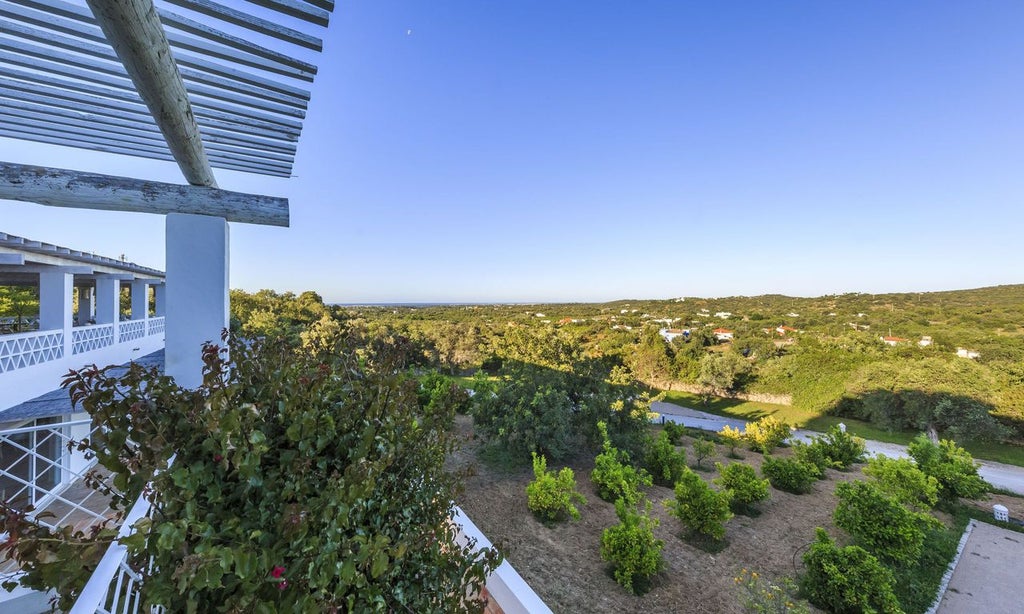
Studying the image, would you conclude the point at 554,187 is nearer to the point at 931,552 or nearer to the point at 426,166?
the point at 426,166

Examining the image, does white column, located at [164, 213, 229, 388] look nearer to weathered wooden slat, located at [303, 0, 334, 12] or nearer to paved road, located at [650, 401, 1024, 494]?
weathered wooden slat, located at [303, 0, 334, 12]

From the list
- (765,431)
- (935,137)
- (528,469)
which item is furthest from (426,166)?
(935,137)

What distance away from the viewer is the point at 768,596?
3301mm

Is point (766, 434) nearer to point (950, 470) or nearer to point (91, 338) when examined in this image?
point (950, 470)

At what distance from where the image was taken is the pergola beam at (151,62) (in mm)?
1086

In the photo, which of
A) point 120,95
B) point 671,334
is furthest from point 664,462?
point 671,334

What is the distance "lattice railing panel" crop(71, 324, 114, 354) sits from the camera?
5.98 meters

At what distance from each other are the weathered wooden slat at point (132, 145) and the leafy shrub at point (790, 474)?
860cm

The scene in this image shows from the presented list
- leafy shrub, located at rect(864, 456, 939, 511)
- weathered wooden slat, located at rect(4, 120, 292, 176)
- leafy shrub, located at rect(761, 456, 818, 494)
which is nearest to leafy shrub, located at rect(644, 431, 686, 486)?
leafy shrub, located at rect(761, 456, 818, 494)

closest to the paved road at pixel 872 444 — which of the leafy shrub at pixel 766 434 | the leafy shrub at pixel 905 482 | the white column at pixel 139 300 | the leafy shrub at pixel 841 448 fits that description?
the leafy shrub at pixel 841 448

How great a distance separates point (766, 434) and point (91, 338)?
14.8 m

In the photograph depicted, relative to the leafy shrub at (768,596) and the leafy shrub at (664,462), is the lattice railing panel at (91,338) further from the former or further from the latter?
the leafy shrub at (664,462)

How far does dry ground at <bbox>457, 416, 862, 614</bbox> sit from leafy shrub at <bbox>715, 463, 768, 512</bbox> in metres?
0.28

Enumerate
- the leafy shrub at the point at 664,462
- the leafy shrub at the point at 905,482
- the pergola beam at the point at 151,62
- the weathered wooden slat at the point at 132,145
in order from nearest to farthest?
1. the pergola beam at the point at 151,62
2. the weathered wooden slat at the point at 132,145
3. the leafy shrub at the point at 905,482
4. the leafy shrub at the point at 664,462
